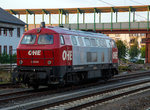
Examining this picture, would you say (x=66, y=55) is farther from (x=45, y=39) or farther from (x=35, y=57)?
(x=35, y=57)

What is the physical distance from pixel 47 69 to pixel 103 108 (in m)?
4.60

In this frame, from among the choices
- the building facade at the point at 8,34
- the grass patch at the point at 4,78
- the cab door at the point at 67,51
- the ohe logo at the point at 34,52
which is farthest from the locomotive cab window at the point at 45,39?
the building facade at the point at 8,34

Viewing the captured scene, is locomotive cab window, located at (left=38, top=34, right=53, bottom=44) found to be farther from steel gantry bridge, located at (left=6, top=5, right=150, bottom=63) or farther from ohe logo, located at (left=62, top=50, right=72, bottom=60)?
steel gantry bridge, located at (left=6, top=5, right=150, bottom=63)

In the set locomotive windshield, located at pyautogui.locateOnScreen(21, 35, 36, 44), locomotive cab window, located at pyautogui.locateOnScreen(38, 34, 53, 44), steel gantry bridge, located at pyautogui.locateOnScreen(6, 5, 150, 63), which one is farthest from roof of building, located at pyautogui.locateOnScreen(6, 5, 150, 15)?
locomotive cab window, located at pyautogui.locateOnScreen(38, 34, 53, 44)

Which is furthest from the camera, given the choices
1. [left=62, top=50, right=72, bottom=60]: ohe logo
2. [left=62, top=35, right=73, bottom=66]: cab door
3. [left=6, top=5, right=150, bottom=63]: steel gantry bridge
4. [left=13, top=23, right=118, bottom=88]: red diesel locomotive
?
[left=6, top=5, right=150, bottom=63]: steel gantry bridge

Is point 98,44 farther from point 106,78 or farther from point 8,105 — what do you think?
point 8,105

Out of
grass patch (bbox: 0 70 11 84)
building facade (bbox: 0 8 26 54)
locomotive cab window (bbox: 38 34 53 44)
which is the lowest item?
grass patch (bbox: 0 70 11 84)

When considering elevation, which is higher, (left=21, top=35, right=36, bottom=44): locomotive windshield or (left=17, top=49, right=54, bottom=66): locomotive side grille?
(left=21, top=35, right=36, bottom=44): locomotive windshield

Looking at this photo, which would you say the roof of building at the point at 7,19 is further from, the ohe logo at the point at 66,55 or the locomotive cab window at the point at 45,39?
the ohe logo at the point at 66,55

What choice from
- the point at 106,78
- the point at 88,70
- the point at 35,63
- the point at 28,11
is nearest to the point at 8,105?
the point at 35,63

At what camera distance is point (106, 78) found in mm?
21234

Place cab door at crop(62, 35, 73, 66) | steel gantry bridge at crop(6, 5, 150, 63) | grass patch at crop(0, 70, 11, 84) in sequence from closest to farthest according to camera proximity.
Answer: cab door at crop(62, 35, 73, 66)
grass patch at crop(0, 70, 11, 84)
steel gantry bridge at crop(6, 5, 150, 63)

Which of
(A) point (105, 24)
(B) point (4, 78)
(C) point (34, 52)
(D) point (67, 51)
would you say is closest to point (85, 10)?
(A) point (105, 24)

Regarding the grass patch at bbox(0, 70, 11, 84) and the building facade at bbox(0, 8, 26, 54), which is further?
the building facade at bbox(0, 8, 26, 54)
